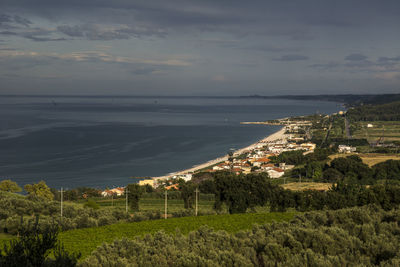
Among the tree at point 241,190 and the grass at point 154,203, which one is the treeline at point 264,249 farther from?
the grass at point 154,203

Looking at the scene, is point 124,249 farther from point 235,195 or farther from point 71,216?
point 235,195

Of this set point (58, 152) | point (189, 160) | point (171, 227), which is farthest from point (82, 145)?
point (171, 227)

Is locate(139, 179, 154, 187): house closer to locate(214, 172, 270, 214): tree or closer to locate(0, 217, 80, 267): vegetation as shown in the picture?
locate(214, 172, 270, 214): tree

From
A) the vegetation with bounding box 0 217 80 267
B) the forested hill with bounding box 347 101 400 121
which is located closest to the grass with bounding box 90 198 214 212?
the vegetation with bounding box 0 217 80 267

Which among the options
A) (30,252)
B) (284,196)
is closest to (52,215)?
(284,196)

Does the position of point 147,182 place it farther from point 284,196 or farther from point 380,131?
point 380,131

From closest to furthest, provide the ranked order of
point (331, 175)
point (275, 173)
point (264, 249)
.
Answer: point (264, 249), point (331, 175), point (275, 173)
